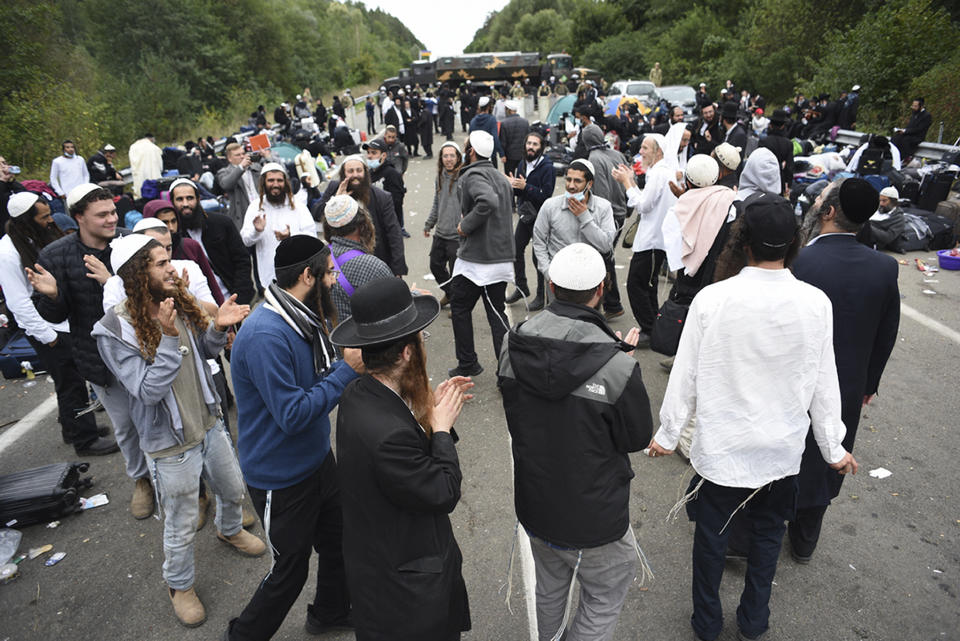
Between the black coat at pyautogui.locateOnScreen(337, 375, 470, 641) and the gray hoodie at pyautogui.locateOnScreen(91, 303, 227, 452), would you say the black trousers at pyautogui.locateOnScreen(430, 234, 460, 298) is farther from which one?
the black coat at pyautogui.locateOnScreen(337, 375, 470, 641)

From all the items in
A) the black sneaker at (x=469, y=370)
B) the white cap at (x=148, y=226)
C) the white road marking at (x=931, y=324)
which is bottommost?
the white road marking at (x=931, y=324)

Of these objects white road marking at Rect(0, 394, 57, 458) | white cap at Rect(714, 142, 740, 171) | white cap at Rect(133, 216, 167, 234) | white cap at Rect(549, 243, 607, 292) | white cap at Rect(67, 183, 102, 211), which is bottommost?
white road marking at Rect(0, 394, 57, 458)

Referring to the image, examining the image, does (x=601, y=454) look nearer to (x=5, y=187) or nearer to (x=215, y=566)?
(x=215, y=566)

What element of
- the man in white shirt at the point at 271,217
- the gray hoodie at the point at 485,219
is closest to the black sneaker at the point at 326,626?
the gray hoodie at the point at 485,219

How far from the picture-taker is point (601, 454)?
2.22 meters

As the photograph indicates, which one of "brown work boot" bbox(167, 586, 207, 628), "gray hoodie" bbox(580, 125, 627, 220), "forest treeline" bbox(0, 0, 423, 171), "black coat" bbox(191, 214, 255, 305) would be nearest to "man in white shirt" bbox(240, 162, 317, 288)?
"black coat" bbox(191, 214, 255, 305)

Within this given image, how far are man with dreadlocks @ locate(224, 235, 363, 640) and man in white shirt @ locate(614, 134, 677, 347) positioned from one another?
363 cm

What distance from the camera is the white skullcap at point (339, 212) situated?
379 centimetres

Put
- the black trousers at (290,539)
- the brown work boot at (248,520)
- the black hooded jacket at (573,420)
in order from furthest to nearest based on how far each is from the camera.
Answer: the brown work boot at (248,520) → the black trousers at (290,539) → the black hooded jacket at (573,420)

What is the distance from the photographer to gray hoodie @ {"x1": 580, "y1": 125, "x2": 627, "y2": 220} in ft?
20.9

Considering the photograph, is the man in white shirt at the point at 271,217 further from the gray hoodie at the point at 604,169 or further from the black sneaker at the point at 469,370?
the gray hoodie at the point at 604,169

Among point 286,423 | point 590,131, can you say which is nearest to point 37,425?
point 286,423

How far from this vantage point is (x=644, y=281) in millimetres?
5879

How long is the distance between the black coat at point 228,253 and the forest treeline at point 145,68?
599 inches
